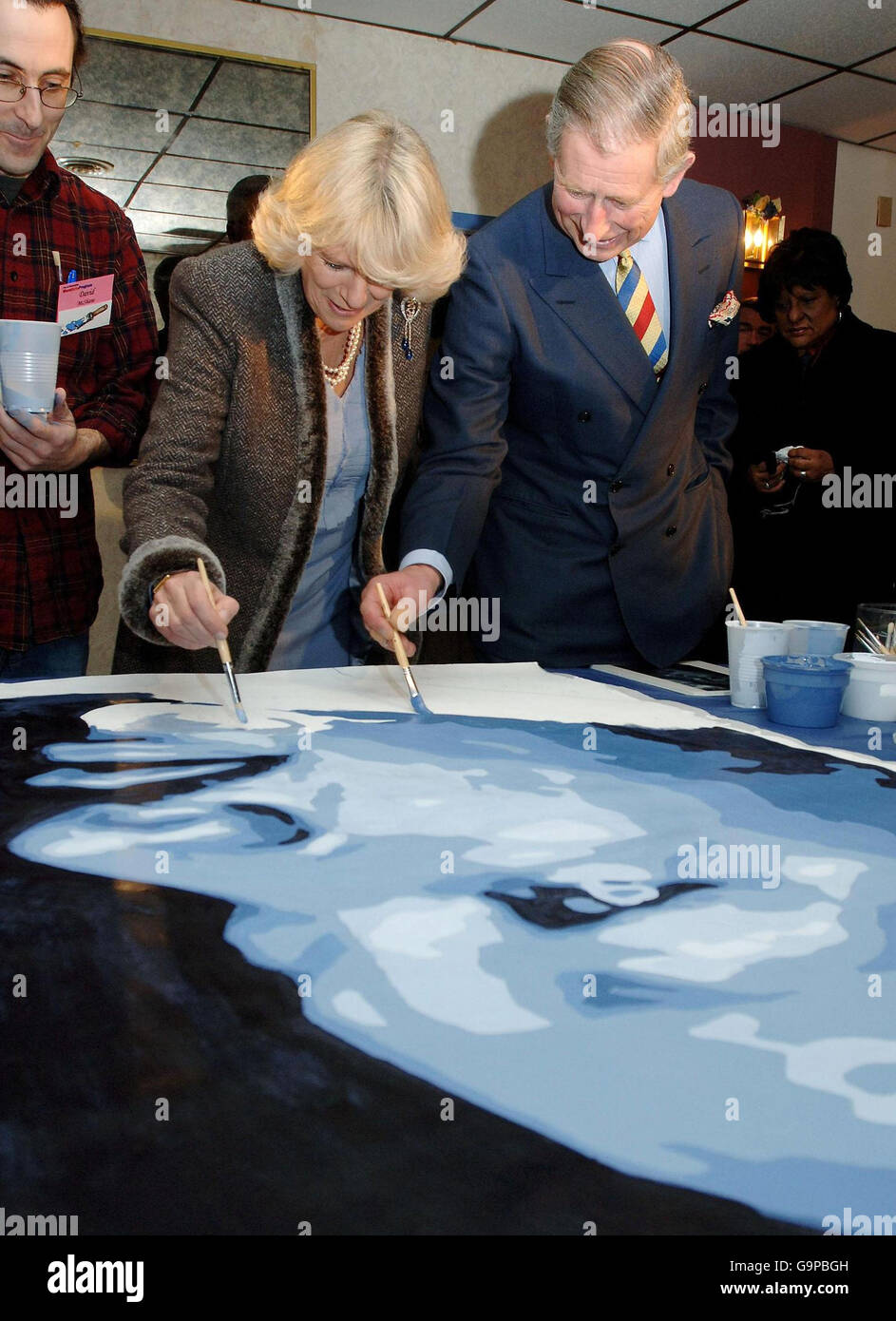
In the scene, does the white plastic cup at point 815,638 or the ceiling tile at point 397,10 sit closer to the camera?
the white plastic cup at point 815,638

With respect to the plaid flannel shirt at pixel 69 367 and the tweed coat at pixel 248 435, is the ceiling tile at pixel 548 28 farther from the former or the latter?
the tweed coat at pixel 248 435

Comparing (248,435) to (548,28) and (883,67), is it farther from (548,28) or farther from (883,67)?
(883,67)

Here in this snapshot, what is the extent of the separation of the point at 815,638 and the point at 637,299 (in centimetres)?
62

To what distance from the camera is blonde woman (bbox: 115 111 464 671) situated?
1480mm

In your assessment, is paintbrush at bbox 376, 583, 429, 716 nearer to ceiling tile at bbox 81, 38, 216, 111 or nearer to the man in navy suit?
the man in navy suit

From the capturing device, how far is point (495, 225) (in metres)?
1.75

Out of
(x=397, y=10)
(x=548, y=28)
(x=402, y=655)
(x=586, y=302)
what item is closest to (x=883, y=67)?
(x=548, y=28)

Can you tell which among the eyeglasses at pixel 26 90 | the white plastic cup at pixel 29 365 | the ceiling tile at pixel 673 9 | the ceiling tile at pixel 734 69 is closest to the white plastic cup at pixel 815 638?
the white plastic cup at pixel 29 365

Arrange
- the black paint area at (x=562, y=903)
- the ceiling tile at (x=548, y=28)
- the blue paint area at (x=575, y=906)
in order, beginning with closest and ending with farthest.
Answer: the blue paint area at (x=575, y=906) < the black paint area at (x=562, y=903) < the ceiling tile at (x=548, y=28)

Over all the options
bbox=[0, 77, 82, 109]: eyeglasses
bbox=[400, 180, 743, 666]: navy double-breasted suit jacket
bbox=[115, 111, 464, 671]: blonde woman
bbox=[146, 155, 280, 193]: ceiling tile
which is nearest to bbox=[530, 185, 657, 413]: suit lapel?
bbox=[400, 180, 743, 666]: navy double-breasted suit jacket

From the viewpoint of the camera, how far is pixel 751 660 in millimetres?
1527

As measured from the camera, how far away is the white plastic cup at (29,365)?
1.52 metres

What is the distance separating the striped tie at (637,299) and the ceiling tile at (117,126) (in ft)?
9.12

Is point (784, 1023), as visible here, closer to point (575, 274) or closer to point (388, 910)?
point (388, 910)
